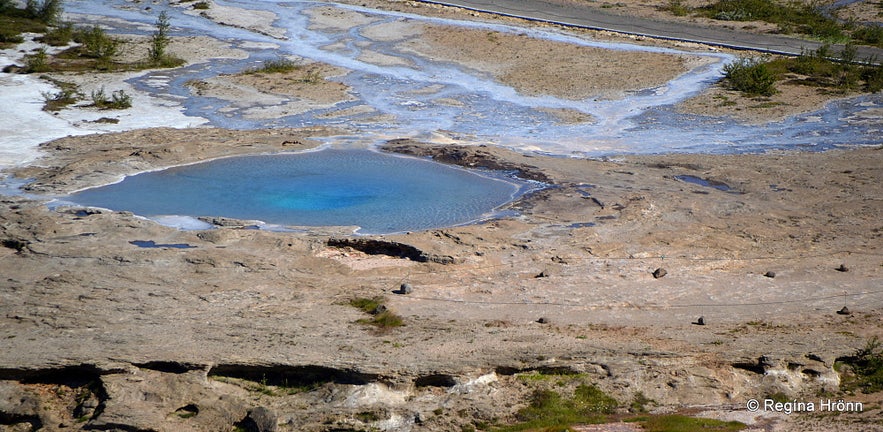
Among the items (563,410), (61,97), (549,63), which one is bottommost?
(563,410)

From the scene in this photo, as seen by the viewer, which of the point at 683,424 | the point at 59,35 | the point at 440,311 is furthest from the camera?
the point at 59,35

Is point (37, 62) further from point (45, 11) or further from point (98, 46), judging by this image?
point (45, 11)

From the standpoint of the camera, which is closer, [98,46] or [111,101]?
[111,101]

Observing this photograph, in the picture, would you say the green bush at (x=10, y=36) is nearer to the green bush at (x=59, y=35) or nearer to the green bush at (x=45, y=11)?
the green bush at (x=59, y=35)

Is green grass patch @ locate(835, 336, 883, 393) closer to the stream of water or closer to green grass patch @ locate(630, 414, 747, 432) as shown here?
green grass patch @ locate(630, 414, 747, 432)

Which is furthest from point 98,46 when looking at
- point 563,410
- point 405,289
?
point 563,410

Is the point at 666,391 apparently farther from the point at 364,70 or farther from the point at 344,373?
the point at 364,70
